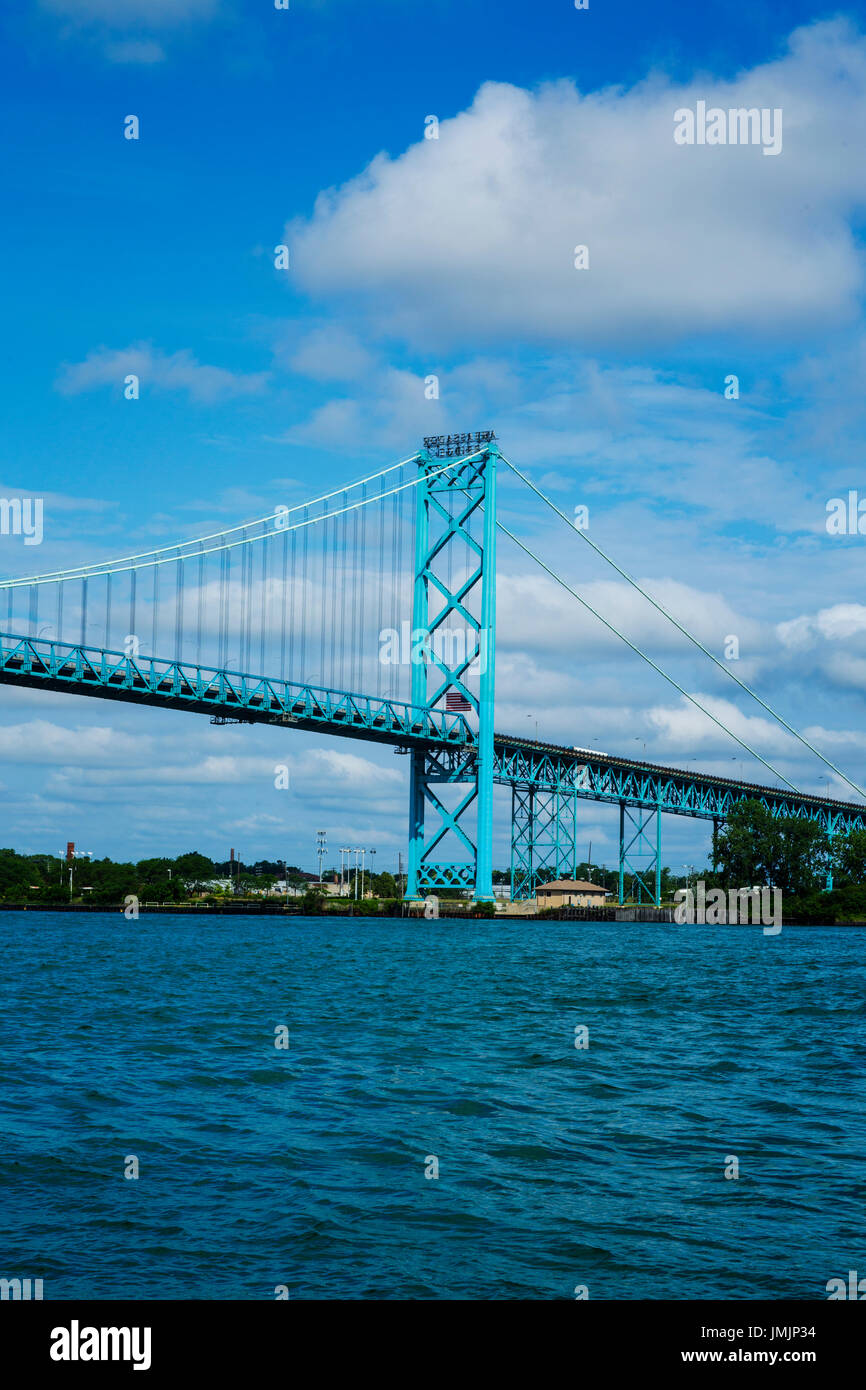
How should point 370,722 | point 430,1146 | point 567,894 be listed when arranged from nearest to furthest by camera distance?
point 430,1146 < point 370,722 < point 567,894

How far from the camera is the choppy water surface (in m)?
7.71

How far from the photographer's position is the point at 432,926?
64.8 metres

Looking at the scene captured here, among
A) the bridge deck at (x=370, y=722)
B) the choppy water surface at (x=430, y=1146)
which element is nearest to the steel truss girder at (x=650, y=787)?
the bridge deck at (x=370, y=722)

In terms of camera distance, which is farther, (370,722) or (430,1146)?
(370,722)

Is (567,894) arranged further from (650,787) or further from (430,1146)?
(430,1146)

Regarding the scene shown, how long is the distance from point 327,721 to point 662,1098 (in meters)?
54.6

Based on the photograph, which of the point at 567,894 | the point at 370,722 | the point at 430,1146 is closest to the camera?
the point at 430,1146

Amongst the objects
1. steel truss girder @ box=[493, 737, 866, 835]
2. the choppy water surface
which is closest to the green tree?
steel truss girder @ box=[493, 737, 866, 835]

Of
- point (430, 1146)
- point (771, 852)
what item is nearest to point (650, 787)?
point (771, 852)

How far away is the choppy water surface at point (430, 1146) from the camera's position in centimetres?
771

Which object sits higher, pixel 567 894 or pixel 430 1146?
pixel 430 1146

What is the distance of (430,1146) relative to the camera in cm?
1086
